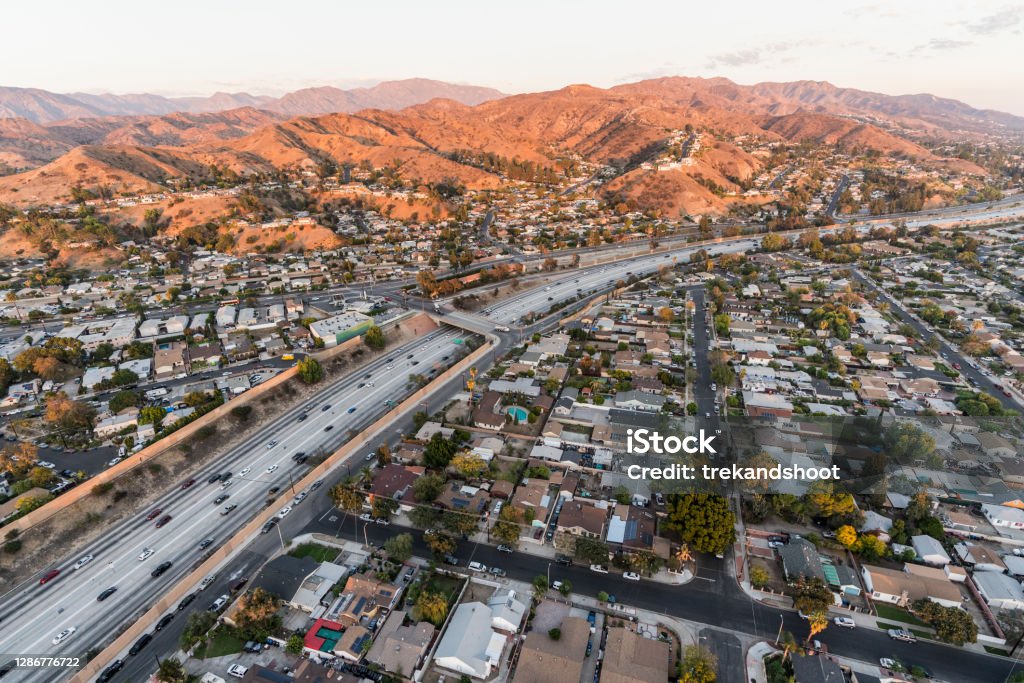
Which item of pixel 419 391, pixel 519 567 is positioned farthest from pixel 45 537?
pixel 519 567

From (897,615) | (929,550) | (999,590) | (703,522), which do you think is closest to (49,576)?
(703,522)

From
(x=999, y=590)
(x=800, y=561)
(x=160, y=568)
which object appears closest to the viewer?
(x=999, y=590)

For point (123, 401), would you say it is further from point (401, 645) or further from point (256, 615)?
point (401, 645)

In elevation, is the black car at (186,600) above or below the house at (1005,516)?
below

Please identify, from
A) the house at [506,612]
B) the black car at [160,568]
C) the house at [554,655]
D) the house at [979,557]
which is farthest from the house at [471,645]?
the house at [979,557]

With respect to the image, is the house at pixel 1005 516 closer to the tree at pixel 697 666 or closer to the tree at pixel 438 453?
the tree at pixel 697 666

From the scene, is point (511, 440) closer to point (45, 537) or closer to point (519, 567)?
point (519, 567)
